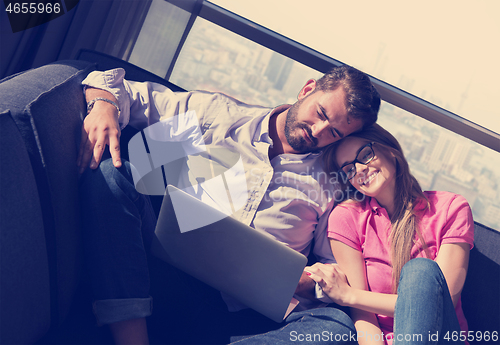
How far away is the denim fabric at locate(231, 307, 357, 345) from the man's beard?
0.62 metres

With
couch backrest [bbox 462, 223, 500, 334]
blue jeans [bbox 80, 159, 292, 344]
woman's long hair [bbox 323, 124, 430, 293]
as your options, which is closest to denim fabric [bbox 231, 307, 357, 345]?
blue jeans [bbox 80, 159, 292, 344]

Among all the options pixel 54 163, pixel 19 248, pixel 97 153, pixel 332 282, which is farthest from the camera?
pixel 332 282

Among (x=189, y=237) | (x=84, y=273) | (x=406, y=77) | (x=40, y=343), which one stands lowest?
(x=40, y=343)

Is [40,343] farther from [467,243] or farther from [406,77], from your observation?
[406,77]

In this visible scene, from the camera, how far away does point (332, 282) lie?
3.45 ft

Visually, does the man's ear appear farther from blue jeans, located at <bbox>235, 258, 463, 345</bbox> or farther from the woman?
blue jeans, located at <bbox>235, 258, 463, 345</bbox>

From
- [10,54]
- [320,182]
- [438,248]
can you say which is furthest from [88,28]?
[438,248]

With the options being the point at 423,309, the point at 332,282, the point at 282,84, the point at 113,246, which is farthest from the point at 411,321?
the point at 282,84

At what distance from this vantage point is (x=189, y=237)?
0.84 m

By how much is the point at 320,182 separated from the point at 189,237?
0.64 metres

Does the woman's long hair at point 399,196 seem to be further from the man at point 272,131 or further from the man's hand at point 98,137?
the man's hand at point 98,137

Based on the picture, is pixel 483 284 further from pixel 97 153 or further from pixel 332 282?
pixel 97 153

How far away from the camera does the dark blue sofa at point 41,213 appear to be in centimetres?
64

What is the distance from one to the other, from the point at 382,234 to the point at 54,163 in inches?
44.6
